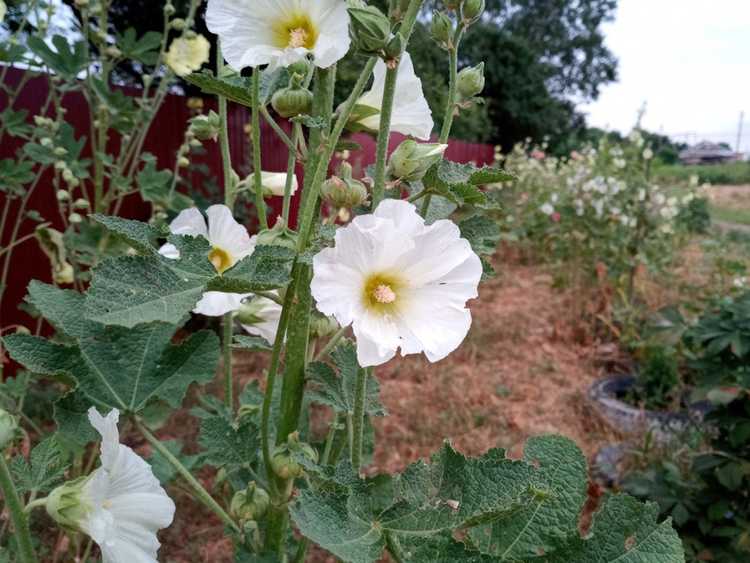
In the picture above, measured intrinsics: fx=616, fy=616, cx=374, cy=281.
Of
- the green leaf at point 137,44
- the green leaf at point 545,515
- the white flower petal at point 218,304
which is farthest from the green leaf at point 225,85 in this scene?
the green leaf at point 137,44

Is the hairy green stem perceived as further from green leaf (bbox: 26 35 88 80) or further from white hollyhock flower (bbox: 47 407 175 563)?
green leaf (bbox: 26 35 88 80)

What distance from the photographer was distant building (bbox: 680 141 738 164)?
28109 millimetres

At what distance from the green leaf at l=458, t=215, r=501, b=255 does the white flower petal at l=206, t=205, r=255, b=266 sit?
0.27 m

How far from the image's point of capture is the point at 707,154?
2919 cm

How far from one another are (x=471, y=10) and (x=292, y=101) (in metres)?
0.25

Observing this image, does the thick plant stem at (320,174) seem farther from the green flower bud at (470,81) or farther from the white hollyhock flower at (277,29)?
the green flower bud at (470,81)

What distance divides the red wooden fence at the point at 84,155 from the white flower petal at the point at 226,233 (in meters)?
1.44

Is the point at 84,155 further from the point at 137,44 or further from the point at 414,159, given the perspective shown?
the point at 414,159

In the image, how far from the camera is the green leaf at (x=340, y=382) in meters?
0.65

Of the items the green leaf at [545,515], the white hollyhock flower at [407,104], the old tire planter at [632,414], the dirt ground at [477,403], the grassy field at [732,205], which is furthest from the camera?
the grassy field at [732,205]

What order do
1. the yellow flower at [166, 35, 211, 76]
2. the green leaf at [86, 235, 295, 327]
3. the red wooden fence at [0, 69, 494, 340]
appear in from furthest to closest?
the red wooden fence at [0, 69, 494, 340] → the yellow flower at [166, 35, 211, 76] → the green leaf at [86, 235, 295, 327]

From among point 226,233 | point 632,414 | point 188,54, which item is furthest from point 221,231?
point 632,414

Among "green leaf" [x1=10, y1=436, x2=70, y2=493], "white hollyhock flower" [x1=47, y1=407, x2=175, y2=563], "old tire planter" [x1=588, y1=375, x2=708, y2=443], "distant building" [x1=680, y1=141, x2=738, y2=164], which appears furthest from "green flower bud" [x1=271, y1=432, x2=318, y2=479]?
"distant building" [x1=680, y1=141, x2=738, y2=164]

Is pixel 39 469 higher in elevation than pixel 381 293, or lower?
lower
